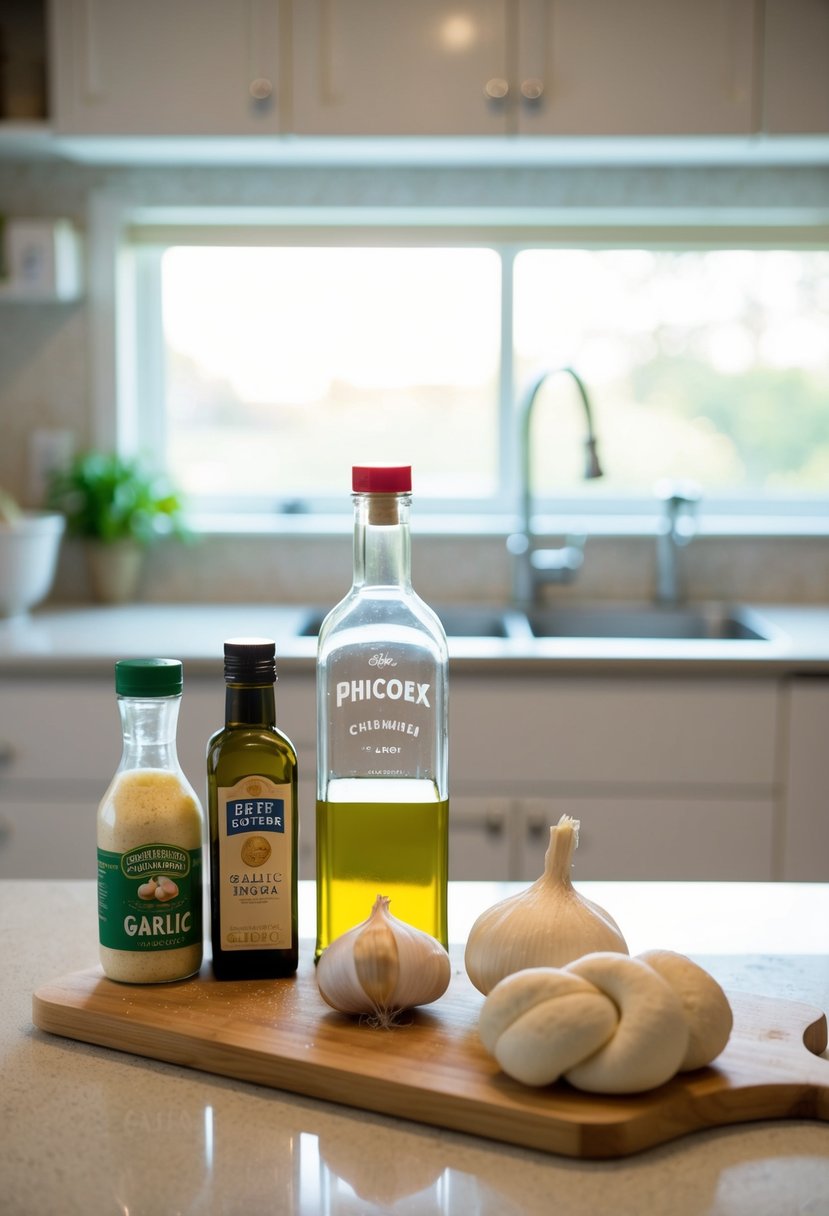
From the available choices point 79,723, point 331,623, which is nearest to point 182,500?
point 79,723

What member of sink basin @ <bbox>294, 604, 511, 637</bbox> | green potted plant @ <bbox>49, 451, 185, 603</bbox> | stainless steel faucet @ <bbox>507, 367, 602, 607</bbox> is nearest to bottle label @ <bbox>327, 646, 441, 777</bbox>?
stainless steel faucet @ <bbox>507, 367, 602, 607</bbox>

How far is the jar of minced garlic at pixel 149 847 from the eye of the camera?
0.88m

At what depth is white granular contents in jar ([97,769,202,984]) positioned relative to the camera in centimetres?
88

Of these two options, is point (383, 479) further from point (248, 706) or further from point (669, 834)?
point (669, 834)

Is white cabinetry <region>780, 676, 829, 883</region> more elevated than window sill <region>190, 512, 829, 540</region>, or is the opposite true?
window sill <region>190, 512, 829, 540</region>

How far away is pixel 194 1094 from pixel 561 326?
2.44 metres

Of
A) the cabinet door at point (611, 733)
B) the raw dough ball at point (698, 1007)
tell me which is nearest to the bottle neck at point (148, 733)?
the raw dough ball at point (698, 1007)

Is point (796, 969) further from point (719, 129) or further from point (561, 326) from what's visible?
point (561, 326)

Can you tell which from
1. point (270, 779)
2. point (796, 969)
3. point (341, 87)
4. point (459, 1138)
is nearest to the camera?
point (459, 1138)

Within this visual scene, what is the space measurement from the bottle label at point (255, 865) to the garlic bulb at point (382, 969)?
0.23ft

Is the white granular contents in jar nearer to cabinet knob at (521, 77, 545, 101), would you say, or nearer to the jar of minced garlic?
the jar of minced garlic

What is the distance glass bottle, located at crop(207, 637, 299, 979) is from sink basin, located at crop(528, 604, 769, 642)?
1.92 meters

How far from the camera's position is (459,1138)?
0.74 meters

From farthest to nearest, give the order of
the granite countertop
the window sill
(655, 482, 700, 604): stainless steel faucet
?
1. the window sill
2. (655, 482, 700, 604): stainless steel faucet
3. the granite countertop
